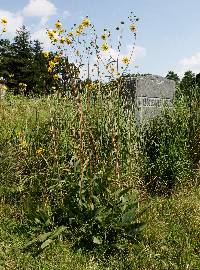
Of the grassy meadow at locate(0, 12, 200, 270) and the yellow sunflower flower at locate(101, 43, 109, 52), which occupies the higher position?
the yellow sunflower flower at locate(101, 43, 109, 52)

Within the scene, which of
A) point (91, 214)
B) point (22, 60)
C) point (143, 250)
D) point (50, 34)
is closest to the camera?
point (143, 250)

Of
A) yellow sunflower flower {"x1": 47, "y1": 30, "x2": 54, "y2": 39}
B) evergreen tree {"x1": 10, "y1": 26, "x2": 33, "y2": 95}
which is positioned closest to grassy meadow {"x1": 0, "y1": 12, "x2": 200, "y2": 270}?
yellow sunflower flower {"x1": 47, "y1": 30, "x2": 54, "y2": 39}

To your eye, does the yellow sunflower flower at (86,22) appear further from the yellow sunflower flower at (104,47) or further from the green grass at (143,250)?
the green grass at (143,250)

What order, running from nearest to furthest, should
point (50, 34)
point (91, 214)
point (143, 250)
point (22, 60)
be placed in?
1. point (143, 250)
2. point (91, 214)
3. point (50, 34)
4. point (22, 60)

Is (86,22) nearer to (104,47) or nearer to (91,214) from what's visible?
(104,47)

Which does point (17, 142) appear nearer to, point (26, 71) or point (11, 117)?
point (11, 117)

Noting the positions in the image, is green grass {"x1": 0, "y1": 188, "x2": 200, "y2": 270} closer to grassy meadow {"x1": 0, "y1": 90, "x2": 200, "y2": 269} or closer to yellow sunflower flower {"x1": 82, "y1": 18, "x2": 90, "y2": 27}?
grassy meadow {"x1": 0, "y1": 90, "x2": 200, "y2": 269}

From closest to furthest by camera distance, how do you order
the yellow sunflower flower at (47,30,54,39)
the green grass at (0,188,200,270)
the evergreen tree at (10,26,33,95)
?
the green grass at (0,188,200,270) → the yellow sunflower flower at (47,30,54,39) → the evergreen tree at (10,26,33,95)

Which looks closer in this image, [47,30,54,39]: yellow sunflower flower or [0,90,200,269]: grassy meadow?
[0,90,200,269]: grassy meadow

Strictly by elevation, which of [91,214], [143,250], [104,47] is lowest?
[143,250]

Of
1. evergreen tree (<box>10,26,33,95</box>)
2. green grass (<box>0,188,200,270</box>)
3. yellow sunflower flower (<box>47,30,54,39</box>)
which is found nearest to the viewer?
green grass (<box>0,188,200,270</box>)

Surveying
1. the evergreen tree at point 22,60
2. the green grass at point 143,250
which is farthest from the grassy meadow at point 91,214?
the evergreen tree at point 22,60

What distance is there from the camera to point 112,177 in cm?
394

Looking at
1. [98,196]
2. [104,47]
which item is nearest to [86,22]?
[104,47]
